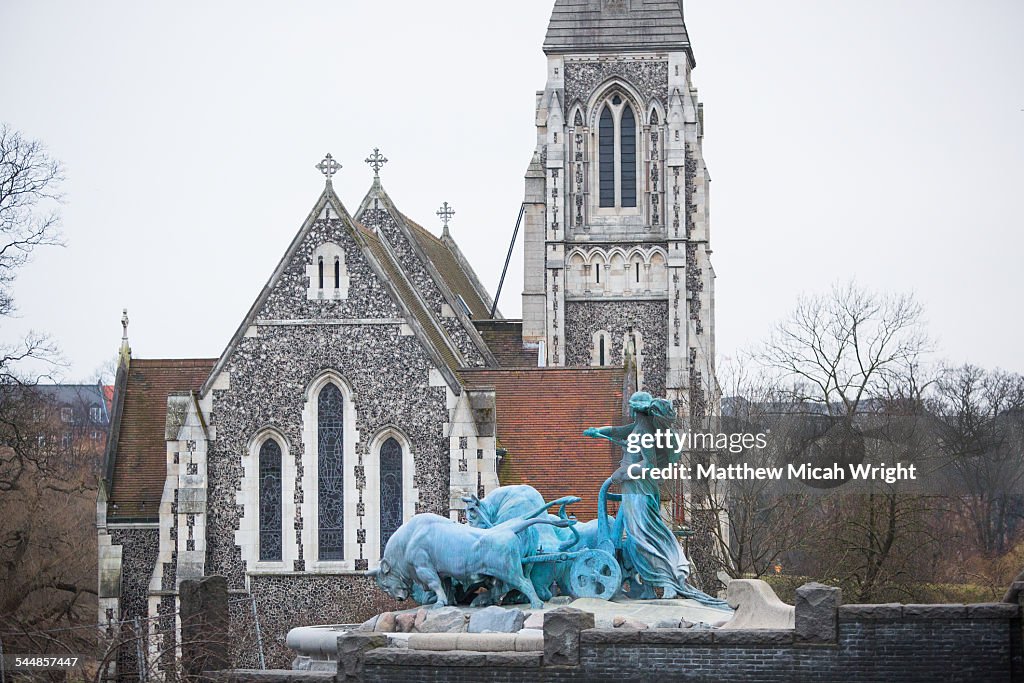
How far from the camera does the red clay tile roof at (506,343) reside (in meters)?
47.1

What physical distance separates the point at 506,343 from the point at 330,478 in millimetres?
12636

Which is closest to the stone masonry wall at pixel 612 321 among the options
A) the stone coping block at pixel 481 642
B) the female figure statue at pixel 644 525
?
the female figure statue at pixel 644 525

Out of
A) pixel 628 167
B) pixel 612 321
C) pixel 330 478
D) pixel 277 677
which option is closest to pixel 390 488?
pixel 330 478

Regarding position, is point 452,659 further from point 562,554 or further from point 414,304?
point 414,304

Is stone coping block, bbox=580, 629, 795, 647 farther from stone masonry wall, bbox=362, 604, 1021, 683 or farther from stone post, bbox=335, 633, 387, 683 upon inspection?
stone post, bbox=335, 633, 387, 683

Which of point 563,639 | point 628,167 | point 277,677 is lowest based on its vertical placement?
point 277,677

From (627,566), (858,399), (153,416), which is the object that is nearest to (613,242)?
(858,399)

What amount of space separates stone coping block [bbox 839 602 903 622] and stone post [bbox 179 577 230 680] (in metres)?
7.24

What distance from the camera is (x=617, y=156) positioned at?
56375 millimetres

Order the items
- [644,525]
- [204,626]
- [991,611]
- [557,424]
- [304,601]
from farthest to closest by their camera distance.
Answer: [557,424] → [304,601] → [204,626] → [644,525] → [991,611]

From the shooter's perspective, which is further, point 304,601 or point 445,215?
point 445,215

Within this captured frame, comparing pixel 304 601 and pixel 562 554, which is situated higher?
pixel 562 554

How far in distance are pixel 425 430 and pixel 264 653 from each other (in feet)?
17.5

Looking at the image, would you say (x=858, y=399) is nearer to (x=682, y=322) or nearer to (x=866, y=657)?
(x=682, y=322)
